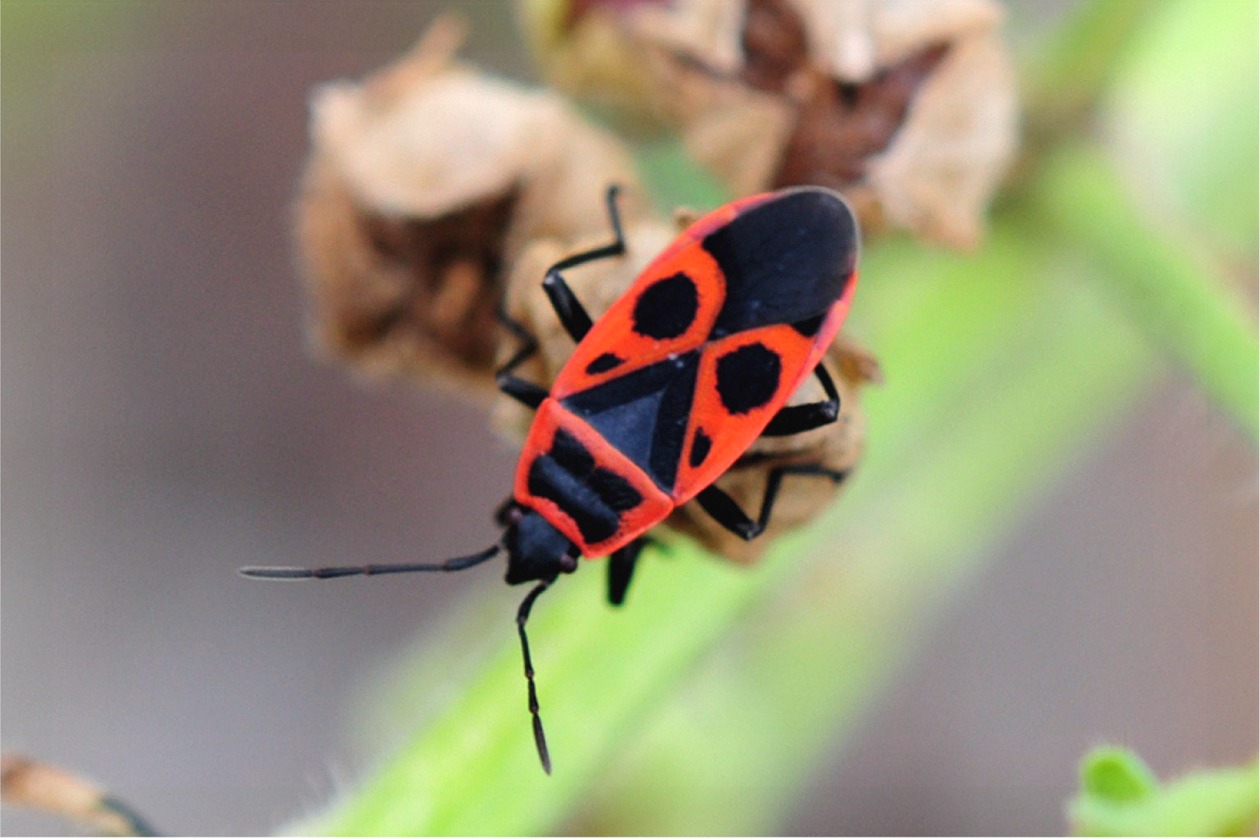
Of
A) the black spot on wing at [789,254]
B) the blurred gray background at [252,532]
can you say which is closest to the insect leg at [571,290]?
the black spot on wing at [789,254]

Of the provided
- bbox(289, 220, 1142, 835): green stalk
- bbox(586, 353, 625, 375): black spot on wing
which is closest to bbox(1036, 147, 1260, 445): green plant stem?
bbox(289, 220, 1142, 835): green stalk

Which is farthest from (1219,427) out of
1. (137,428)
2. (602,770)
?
(137,428)

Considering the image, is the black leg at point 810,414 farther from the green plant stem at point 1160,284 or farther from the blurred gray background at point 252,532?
the blurred gray background at point 252,532

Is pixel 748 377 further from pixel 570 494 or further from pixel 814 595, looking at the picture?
pixel 814 595

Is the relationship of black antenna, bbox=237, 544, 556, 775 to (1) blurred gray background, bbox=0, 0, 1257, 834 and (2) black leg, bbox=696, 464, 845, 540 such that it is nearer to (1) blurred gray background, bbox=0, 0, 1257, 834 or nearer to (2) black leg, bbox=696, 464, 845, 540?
(2) black leg, bbox=696, 464, 845, 540

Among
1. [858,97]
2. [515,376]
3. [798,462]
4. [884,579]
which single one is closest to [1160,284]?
[858,97]

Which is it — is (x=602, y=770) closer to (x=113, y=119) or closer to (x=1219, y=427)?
(x=1219, y=427)

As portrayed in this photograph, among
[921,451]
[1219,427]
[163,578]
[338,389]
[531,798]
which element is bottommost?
[163,578]
